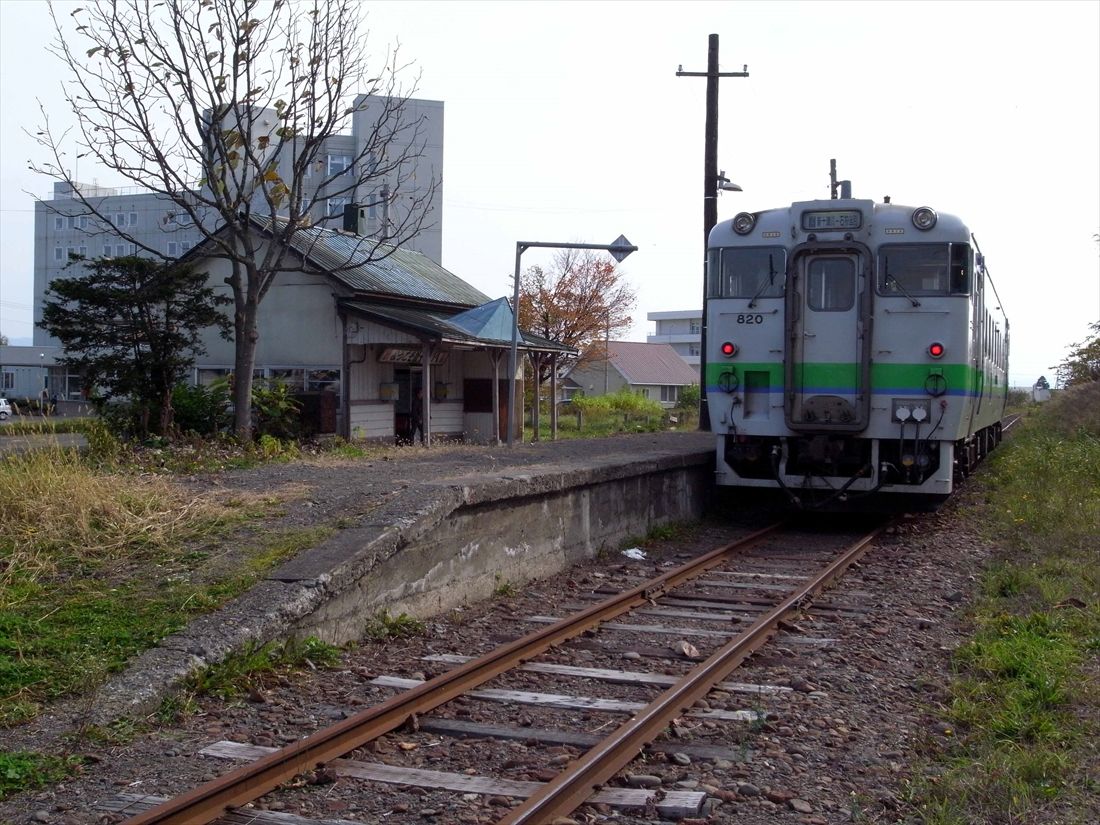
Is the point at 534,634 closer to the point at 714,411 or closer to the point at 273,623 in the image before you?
the point at 273,623

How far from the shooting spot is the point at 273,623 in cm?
635

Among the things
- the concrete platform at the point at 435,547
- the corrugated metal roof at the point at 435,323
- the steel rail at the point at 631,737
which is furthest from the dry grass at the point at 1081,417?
the steel rail at the point at 631,737

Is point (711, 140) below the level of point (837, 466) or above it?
above

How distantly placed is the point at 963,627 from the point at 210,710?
512cm

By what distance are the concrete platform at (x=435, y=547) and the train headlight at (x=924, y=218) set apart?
3.80 metres

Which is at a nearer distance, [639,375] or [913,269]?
[913,269]

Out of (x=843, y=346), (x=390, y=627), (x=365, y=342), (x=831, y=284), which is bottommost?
(x=390, y=627)

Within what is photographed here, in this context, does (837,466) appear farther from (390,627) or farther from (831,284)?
(390,627)

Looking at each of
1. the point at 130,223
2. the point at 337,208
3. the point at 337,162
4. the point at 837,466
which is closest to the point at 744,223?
the point at 837,466

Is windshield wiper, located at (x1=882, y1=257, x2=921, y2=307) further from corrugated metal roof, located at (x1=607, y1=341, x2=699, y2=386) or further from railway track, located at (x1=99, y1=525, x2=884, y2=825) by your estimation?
corrugated metal roof, located at (x1=607, y1=341, x2=699, y2=386)

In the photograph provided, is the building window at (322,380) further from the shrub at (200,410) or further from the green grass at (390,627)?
the green grass at (390,627)

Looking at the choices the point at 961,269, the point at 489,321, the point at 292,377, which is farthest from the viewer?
the point at 489,321

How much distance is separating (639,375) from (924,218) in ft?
189

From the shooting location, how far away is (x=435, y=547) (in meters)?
8.16
